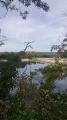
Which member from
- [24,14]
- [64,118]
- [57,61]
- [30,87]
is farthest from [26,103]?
[57,61]

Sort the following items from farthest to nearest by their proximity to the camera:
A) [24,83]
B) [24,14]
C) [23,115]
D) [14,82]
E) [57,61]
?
1. [57,61]
2. [24,14]
3. [14,82]
4. [24,83]
5. [23,115]

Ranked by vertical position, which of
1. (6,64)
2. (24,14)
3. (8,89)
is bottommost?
(8,89)

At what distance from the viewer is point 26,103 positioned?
34.7ft

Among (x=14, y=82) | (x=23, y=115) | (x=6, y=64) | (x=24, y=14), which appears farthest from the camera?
(x=24, y=14)

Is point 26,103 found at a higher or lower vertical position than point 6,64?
lower

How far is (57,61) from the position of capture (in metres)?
22.8

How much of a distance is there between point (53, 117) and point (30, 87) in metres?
1.36

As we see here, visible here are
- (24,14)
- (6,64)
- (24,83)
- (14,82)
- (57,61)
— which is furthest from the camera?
(57,61)

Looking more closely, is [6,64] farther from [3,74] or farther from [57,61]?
[57,61]

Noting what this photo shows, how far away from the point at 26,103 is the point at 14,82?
162 centimetres

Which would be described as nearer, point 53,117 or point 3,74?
point 53,117

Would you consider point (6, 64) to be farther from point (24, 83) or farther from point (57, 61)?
point (57, 61)

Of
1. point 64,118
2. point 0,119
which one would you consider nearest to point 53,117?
point 64,118

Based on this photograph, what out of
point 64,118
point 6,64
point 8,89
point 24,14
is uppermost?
→ point 24,14
